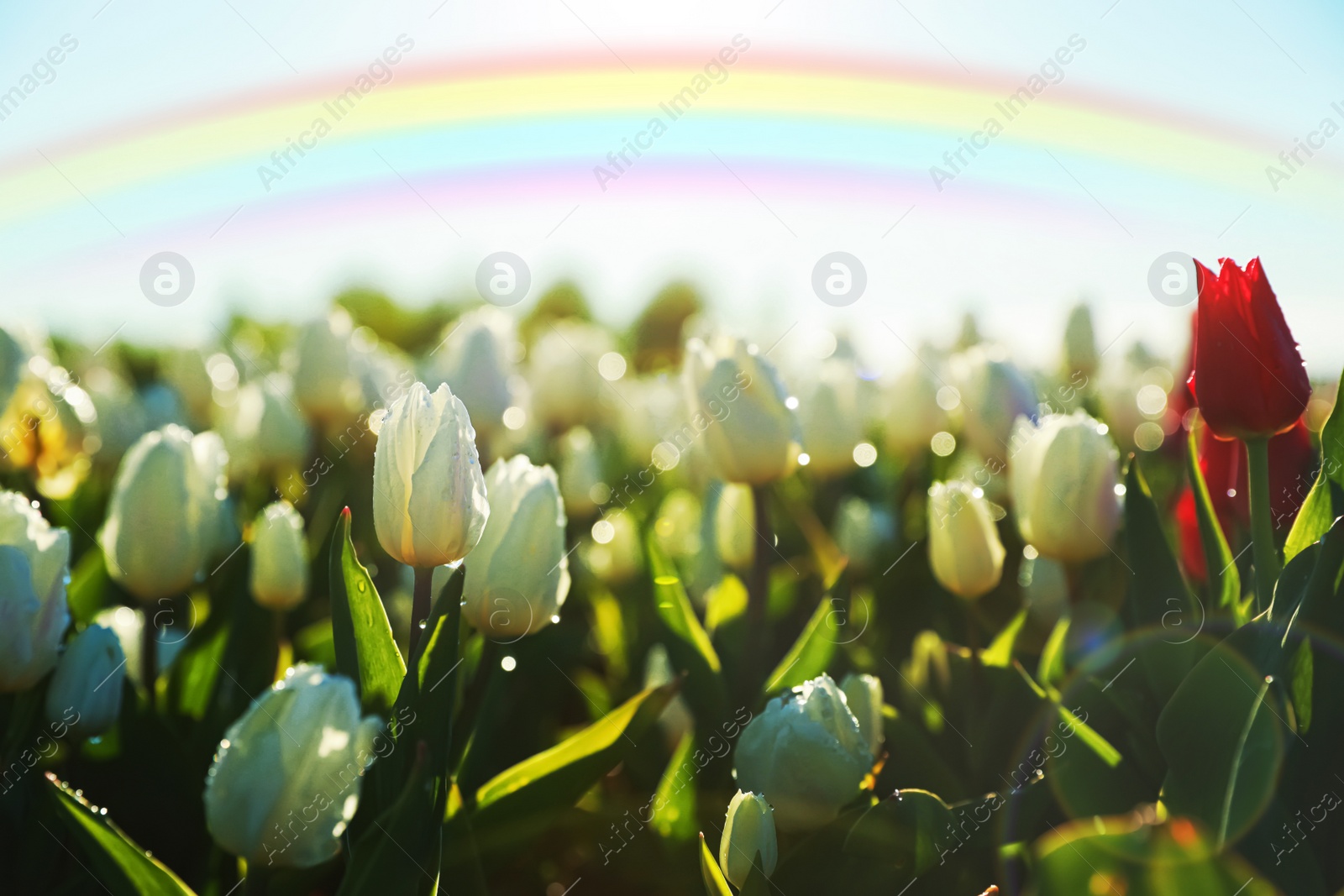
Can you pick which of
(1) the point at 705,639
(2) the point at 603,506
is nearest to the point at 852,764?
(1) the point at 705,639

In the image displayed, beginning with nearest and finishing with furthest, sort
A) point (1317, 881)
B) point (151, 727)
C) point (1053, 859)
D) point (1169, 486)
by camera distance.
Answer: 1. point (1053, 859)
2. point (1317, 881)
3. point (151, 727)
4. point (1169, 486)

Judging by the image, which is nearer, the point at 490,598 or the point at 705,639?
the point at 490,598

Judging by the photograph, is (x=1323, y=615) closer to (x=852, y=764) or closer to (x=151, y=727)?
(x=852, y=764)

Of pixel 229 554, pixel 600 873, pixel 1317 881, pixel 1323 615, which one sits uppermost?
pixel 1323 615

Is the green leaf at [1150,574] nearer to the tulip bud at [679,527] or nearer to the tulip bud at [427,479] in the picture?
the tulip bud at [427,479]

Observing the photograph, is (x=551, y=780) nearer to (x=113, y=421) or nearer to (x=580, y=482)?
(x=580, y=482)

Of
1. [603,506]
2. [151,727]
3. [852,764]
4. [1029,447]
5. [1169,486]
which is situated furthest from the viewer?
[603,506]

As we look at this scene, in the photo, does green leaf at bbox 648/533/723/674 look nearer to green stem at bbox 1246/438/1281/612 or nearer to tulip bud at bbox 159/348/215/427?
green stem at bbox 1246/438/1281/612
